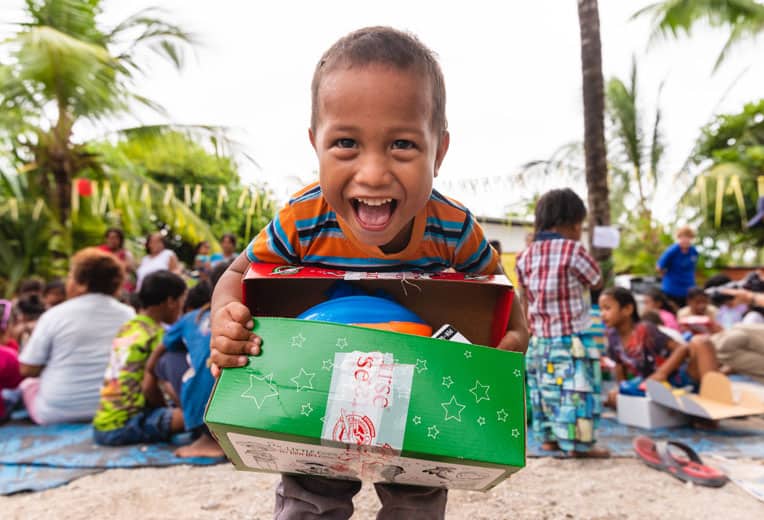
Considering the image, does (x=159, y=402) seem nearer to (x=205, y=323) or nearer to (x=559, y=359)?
(x=205, y=323)

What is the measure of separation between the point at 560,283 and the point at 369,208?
Answer: 252cm

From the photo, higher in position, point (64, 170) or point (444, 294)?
point (64, 170)

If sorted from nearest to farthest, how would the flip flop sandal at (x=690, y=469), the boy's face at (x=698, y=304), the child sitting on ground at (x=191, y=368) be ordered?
the flip flop sandal at (x=690, y=469) → the child sitting on ground at (x=191, y=368) → the boy's face at (x=698, y=304)

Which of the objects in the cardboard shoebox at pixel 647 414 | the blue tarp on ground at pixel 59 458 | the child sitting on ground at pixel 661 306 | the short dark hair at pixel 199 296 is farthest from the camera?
the child sitting on ground at pixel 661 306

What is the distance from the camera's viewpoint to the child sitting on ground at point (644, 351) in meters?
4.32

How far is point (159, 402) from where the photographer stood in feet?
12.4

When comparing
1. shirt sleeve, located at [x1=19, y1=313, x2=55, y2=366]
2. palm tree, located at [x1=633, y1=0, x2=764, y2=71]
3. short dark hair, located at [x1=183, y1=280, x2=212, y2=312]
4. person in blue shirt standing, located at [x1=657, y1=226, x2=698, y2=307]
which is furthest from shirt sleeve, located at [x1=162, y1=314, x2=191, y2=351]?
palm tree, located at [x1=633, y1=0, x2=764, y2=71]

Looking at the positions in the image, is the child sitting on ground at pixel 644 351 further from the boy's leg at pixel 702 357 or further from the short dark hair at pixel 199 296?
the short dark hair at pixel 199 296

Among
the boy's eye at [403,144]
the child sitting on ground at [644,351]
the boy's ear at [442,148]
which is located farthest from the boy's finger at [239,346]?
the child sitting on ground at [644,351]

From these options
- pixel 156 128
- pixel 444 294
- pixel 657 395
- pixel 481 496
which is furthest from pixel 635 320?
pixel 156 128

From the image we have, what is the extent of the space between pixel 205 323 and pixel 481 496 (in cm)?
183

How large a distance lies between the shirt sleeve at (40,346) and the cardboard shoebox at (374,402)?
3485 mm

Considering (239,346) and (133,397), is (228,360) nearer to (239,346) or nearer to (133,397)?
(239,346)

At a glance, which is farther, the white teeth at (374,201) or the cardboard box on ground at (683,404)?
the cardboard box on ground at (683,404)
